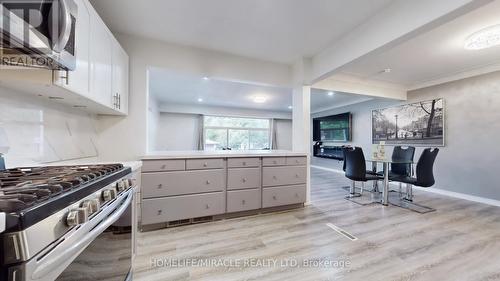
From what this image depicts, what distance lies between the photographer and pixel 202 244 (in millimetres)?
1996

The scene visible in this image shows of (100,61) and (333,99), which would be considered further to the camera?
(333,99)

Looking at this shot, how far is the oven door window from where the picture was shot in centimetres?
77

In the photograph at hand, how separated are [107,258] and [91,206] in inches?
16.1

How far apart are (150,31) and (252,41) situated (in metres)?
1.25

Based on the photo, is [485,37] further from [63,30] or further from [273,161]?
[63,30]

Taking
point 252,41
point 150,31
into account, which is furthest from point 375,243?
point 150,31

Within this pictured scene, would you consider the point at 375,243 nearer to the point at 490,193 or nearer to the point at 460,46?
the point at 460,46

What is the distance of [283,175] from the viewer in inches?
116

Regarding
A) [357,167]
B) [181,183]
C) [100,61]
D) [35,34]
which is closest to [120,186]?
[35,34]

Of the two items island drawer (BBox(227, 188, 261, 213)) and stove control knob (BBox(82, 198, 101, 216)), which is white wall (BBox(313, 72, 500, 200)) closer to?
island drawer (BBox(227, 188, 261, 213))

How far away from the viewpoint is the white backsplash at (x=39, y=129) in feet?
4.15

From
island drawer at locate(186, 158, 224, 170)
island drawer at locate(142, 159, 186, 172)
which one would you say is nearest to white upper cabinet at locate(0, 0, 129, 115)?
island drawer at locate(142, 159, 186, 172)

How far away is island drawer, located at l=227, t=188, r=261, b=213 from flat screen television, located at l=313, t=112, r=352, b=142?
15.3 feet

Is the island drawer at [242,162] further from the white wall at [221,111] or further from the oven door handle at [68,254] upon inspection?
the white wall at [221,111]
